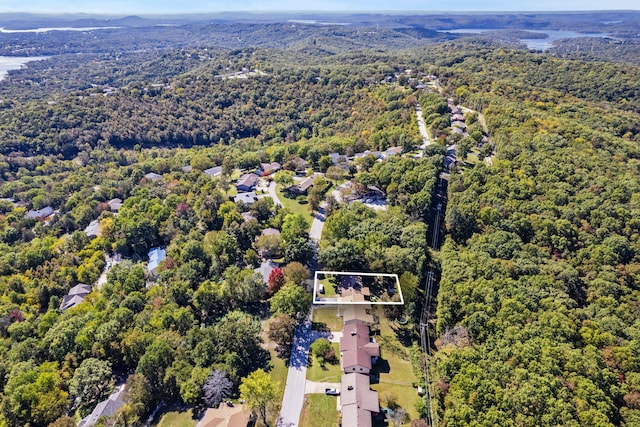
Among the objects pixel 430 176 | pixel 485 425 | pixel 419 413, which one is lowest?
pixel 419 413

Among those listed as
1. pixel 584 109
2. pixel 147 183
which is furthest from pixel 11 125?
pixel 584 109

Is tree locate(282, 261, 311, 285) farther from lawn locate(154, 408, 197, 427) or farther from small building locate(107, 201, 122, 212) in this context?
small building locate(107, 201, 122, 212)

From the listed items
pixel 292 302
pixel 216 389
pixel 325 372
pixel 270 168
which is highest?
pixel 270 168

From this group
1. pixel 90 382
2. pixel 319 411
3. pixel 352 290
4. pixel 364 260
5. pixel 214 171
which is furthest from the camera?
pixel 214 171

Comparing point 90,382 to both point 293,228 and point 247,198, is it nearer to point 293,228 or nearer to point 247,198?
point 293,228

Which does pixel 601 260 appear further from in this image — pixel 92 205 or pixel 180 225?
pixel 92 205

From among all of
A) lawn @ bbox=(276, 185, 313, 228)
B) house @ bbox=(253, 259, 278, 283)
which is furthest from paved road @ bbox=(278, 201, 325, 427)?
lawn @ bbox=(276, 185, 313, 228)

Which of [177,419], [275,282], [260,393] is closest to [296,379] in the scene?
[260,393]
